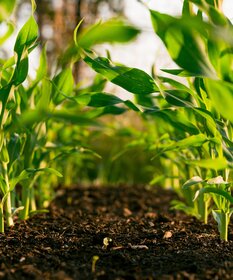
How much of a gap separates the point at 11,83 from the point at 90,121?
0.93m

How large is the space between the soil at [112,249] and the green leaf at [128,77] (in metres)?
0.65

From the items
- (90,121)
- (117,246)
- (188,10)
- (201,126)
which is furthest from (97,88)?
(90,121)

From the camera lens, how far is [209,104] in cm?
197

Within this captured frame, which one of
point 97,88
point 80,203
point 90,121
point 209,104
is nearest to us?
point 90,121

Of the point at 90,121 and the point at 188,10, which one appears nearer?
the point at 90,121

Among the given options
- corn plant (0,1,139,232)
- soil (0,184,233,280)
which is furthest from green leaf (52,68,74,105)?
soil (0,184,233,280)

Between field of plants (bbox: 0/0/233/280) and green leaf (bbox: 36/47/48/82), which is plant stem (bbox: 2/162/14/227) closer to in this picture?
field of plants (bbox: 0/0/233/280)

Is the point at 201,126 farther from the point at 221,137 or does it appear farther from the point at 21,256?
the point at 21,256

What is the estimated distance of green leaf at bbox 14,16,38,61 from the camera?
6.33 feet

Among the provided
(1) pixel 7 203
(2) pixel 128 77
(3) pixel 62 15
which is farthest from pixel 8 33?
(3) pixel 62 15

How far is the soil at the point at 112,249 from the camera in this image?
1508 millimetres

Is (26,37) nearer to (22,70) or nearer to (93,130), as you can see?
(22,70)

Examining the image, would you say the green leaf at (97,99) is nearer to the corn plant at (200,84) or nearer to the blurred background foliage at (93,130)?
the corn plant at (200,84)

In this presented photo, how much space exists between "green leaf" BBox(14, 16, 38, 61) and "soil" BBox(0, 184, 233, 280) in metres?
0.82
